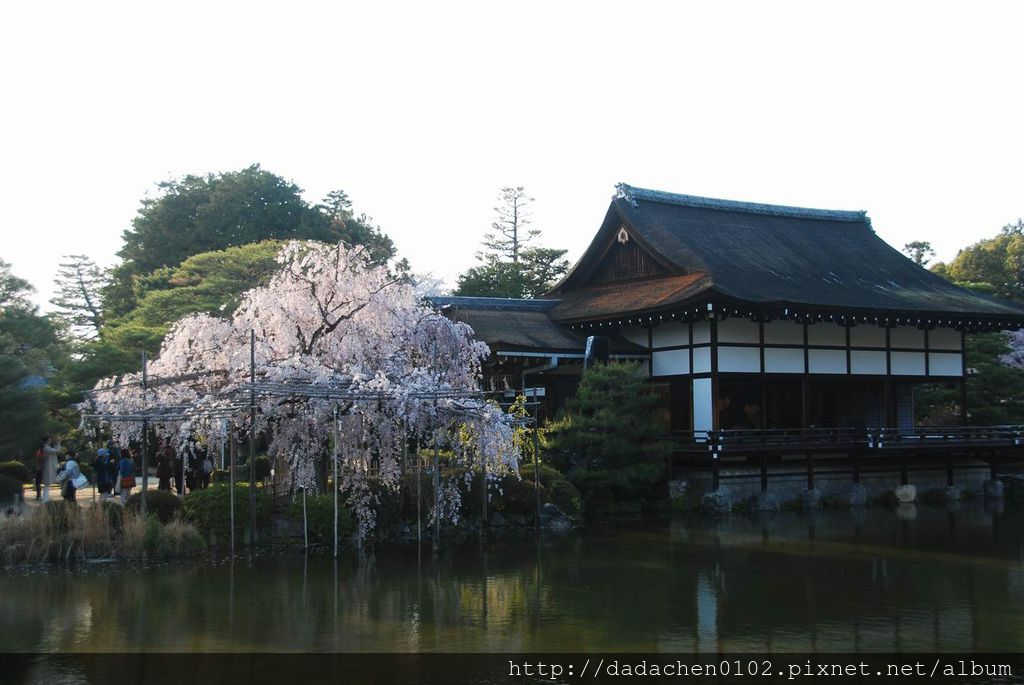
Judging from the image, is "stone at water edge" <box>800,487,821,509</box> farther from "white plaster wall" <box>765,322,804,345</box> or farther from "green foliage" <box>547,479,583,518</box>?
"green foliage" <box>547,479,583,518</box>

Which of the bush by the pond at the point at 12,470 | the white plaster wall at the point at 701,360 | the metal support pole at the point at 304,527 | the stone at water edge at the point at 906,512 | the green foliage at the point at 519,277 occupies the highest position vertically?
the green foliage at the point at 519,277

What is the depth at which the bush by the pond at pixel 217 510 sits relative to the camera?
18.7 m

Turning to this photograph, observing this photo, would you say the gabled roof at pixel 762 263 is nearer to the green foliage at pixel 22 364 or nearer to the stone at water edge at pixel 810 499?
the stone at water edge at pixel 810 499

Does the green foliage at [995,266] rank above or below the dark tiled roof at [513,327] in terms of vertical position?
Result: above

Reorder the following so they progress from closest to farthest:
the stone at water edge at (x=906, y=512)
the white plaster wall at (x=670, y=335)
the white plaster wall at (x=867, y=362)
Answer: the stone at water edge at (x=906, y=512), the white plaster wall at (x=670, y=335), the white plaster wall at (x=867, y=362)

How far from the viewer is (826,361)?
29.5m

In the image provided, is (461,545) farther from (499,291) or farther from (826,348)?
(499,291)

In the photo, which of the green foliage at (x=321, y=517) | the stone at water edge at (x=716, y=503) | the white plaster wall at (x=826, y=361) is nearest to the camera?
the green foliage at (x=321, y=517)

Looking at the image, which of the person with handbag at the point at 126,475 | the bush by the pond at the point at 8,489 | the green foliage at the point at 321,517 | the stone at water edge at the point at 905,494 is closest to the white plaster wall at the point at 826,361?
the stone at water edge at the point at 905,494

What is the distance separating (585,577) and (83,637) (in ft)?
24.5

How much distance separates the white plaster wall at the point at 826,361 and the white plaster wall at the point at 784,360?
1.16ft

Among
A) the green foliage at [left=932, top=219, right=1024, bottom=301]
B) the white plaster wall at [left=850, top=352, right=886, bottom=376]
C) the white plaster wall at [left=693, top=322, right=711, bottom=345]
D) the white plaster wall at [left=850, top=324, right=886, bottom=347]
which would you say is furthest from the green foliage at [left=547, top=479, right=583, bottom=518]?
the green foliage at [left=932, top=219, right=1024, bottom=301]

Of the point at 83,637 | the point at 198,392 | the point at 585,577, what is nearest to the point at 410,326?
the point at 198,392

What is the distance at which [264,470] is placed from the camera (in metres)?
28.4
